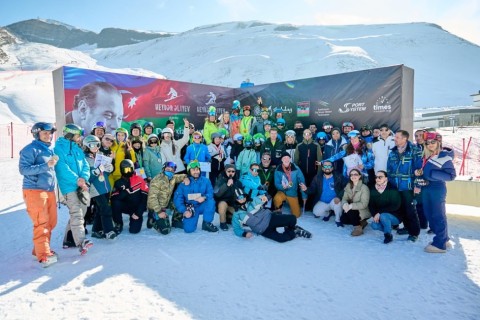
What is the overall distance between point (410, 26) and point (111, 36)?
91.2m

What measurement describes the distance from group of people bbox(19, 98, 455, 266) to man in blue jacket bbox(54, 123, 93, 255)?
1cm

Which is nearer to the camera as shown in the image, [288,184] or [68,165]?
[68,165]

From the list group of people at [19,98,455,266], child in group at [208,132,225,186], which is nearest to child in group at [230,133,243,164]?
group of people at [19,98,455,266]

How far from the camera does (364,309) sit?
2654 mm

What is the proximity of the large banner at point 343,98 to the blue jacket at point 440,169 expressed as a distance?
7.78 feet

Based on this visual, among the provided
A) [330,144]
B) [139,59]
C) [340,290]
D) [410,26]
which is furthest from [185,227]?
[410,26]

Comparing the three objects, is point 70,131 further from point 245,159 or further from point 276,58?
point 276,58

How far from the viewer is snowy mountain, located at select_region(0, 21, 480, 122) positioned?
126ft

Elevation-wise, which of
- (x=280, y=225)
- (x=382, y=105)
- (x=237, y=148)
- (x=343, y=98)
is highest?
(x=343, y=98)

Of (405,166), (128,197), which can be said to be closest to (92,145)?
(128,197)

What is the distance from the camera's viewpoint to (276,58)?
173ft

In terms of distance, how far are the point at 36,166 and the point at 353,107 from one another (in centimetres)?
613

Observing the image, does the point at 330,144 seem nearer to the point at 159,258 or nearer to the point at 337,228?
the point at 337,228

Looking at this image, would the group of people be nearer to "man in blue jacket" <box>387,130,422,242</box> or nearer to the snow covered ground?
"man in blue jacket" <box>387,130,422,242</box>
